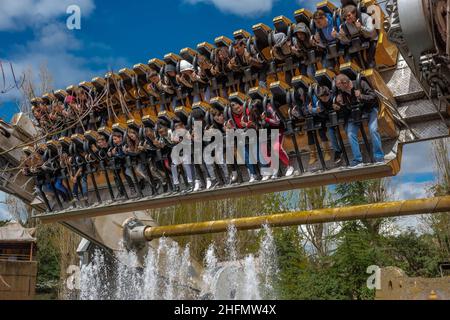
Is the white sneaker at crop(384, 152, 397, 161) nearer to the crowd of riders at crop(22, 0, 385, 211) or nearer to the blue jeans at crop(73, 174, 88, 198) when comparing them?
the crowd of riders at crop(22, 0, 385, 211)

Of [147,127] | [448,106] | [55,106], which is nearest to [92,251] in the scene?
[55,106]

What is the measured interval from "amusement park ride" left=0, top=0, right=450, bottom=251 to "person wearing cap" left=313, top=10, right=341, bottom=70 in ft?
0.41

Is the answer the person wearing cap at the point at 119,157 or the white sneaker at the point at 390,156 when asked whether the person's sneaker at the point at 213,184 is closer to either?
the person wearing cap at the point at 119,157

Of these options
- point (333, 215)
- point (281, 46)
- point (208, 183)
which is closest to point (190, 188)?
point (208, 183)

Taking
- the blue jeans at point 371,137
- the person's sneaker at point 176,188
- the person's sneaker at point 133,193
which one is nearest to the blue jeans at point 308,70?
the blue jeans at point 371,137

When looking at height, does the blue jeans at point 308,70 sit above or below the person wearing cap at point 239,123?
above

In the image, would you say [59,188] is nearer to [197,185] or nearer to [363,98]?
[197,185]

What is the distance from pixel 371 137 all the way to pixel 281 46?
2.30 metres

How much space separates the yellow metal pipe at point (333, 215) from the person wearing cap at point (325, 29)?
8.18 feet

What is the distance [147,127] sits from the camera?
Answer: 38.4 feet

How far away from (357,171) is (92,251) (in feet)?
28.3

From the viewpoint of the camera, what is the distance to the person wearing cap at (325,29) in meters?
9.63

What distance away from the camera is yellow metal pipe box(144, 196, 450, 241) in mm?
9578
